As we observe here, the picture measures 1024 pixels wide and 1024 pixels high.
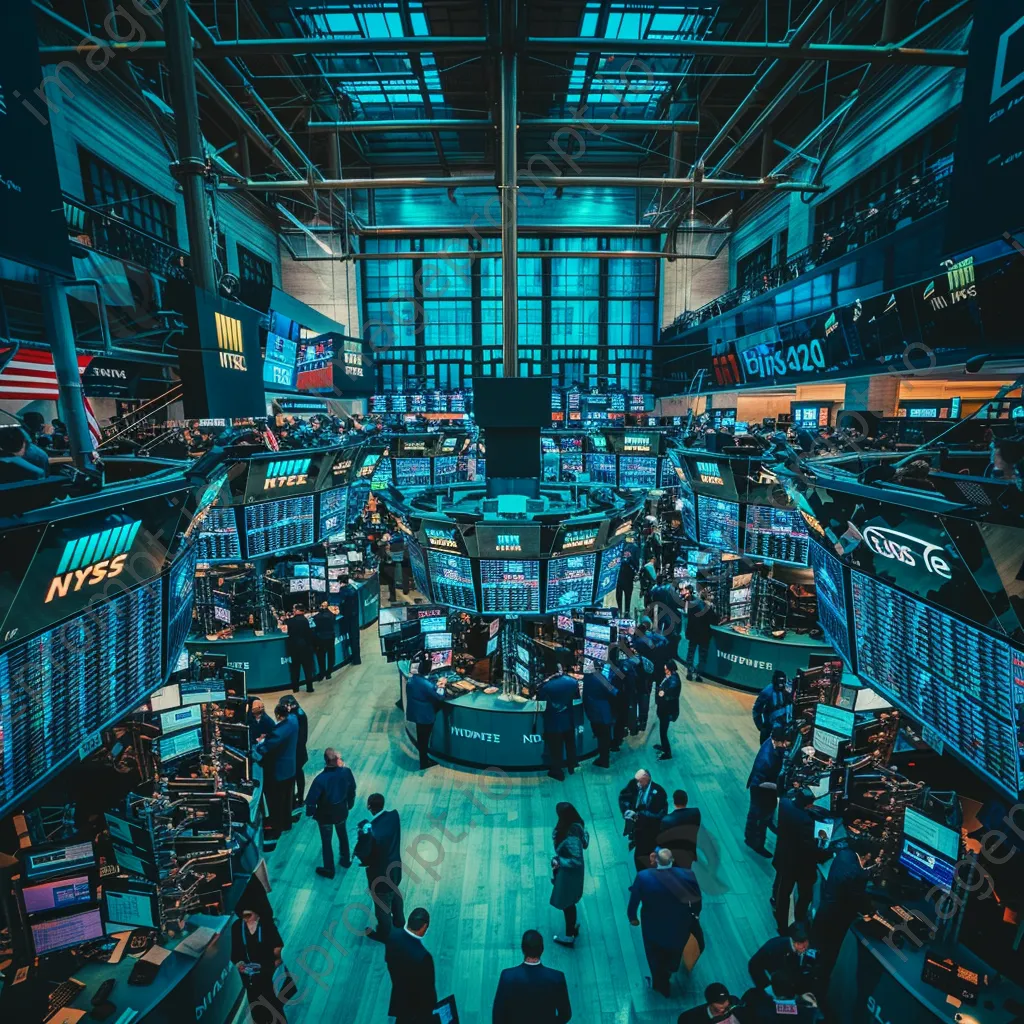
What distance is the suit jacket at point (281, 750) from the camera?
5797 millimetres

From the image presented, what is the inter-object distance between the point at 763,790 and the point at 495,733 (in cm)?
318

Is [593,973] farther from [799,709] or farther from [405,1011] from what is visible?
[799,709]

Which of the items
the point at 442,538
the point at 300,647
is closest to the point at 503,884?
the point at 442,538

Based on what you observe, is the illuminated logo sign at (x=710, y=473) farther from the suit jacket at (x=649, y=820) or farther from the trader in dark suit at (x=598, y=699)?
the suit jacket at (x=649, y=820)

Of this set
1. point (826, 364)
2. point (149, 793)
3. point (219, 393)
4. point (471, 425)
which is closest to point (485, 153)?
point (471, 425)

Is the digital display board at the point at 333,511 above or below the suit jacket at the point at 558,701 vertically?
above

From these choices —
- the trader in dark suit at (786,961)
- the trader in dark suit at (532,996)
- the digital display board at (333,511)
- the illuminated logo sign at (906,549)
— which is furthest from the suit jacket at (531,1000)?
the digital display board at (333,511)

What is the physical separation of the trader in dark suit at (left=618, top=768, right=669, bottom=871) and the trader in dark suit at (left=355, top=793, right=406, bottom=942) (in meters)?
2.11

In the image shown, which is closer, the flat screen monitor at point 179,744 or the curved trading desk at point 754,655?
the flat screen monitor at point 179,744

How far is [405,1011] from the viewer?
359 centimetres

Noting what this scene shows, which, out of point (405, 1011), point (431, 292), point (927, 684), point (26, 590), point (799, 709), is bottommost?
point (405, 1011)

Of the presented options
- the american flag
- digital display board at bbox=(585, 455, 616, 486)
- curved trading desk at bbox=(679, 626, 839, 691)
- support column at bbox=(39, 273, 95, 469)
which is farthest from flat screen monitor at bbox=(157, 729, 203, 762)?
digital display board at bbox=(585, 455, 616, 486)

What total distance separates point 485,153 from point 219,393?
76.1 feet

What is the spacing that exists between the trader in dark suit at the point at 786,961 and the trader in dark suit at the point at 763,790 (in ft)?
5.60
